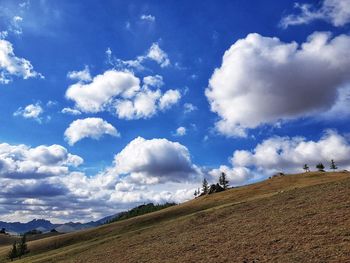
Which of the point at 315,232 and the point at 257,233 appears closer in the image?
the point at 315,232

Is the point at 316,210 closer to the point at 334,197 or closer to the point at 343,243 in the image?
the point at 334,197

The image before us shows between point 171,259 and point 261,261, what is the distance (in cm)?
1042

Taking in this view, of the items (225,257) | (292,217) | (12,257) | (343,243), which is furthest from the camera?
(12,257)

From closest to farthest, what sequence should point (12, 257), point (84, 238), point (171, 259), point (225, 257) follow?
point (225, 257)
point (171, 259)
point (84, 238)
point (12, 257)

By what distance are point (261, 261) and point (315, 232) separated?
665cm

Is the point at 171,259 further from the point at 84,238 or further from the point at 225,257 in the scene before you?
the point at 84,238

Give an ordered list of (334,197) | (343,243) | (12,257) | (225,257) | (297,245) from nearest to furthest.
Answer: (343,243) → (297,245) → (225,257) → (334,197) → (12,257)

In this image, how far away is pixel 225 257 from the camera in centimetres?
2961

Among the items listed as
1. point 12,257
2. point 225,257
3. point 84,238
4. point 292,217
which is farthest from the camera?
point 12,257

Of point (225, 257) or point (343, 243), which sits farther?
point (225, 257)

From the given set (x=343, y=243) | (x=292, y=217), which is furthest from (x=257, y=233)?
(x=343, y=243)

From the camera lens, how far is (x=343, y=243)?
83.6ft

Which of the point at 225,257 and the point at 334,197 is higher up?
the point at 334,197

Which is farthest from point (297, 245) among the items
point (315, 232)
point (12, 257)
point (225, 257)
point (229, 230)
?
point (12, 257)
